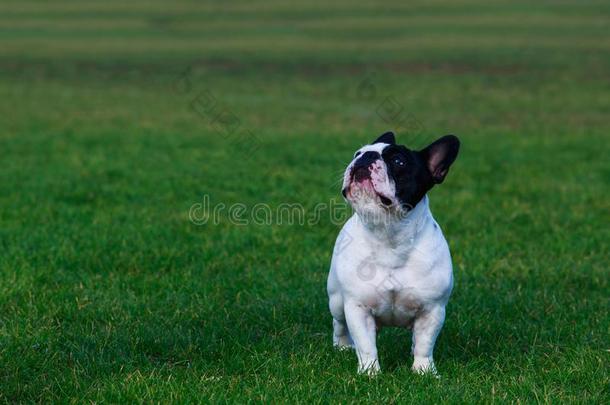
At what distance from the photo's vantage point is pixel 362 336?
20.9ft

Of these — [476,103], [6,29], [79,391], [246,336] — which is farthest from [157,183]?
[6,29]

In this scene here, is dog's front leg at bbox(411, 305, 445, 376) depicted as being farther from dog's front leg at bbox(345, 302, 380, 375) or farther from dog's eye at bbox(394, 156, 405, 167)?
dog's eye at bbox(394, 156, 405, 167)

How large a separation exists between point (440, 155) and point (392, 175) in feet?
1.27

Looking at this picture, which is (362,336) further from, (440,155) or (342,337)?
(440,155)

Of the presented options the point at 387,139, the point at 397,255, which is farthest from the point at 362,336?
the point at 387,139

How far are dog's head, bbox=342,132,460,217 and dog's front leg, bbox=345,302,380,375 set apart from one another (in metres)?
0.68

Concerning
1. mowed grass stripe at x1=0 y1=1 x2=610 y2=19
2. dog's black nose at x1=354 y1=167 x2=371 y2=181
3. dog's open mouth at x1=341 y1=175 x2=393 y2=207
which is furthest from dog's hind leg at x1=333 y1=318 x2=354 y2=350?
mowed grass stripe at x1=0 y1=1 x2=610 y2=19

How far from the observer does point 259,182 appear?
591 inches

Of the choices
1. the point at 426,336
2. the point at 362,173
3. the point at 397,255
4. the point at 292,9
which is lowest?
the point at 426,336

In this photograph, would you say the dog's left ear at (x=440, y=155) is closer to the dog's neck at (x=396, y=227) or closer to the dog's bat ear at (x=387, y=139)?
the dog's neck at (x=396, y=227)

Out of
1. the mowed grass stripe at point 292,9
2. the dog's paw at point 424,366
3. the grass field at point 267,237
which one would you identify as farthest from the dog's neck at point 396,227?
the mowed grass stripe at point 292,9

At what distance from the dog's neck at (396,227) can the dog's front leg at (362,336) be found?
0.49 metres

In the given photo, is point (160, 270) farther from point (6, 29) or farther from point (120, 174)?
point (6, 29)

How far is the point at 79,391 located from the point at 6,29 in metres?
58.5
